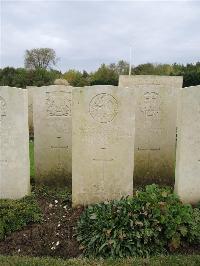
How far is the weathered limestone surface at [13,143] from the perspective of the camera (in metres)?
6.29

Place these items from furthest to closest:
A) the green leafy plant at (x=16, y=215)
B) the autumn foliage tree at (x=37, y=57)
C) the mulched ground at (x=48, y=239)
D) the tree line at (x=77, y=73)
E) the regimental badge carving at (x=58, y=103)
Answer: the autumn foliage tree at (x=37, y=57), the tree line at (x=77, y=73), the regimental badge carving at (x=58, y=103), the green leafy plant at (x=16, y=215), the mulched ground at (x=48, y=239)

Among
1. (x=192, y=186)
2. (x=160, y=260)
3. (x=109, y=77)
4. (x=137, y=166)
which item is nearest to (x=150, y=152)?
(x=137, y=166)

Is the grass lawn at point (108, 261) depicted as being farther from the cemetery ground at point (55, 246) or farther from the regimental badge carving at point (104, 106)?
the regimental badge carving at point (104, 106)

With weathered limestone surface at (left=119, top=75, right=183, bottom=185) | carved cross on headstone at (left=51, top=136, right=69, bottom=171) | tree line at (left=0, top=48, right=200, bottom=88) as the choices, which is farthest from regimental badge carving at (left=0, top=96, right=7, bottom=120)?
tree line at (left=0, top=48, right=200, bottom=88)

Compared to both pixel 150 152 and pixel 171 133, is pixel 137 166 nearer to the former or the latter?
pixel 150 152

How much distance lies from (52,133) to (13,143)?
58.0 inches

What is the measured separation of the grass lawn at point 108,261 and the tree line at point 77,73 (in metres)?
21.5

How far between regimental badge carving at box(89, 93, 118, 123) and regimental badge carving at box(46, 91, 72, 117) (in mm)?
1760

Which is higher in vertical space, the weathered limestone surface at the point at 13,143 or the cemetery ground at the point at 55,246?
the weathered limestone surface at the point at 13,143

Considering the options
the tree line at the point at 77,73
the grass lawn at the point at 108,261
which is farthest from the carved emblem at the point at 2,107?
the tree line at the point at 77,73

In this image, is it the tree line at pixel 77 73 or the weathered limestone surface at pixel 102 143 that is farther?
the tree line at pixel 77 73

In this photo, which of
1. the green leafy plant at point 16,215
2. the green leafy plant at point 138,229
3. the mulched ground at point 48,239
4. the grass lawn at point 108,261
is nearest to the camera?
the grass lawn at point 108,261

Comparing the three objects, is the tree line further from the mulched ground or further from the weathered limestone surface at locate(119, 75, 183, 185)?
the mulched ground

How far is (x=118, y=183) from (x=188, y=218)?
1.45 meters
